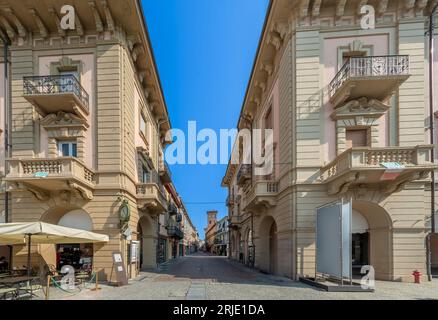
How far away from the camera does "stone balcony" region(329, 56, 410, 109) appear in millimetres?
12656

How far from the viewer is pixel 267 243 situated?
2053 cm

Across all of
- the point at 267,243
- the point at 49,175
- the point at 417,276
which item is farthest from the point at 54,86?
the point at 417,276

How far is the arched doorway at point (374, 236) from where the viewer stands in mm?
13258

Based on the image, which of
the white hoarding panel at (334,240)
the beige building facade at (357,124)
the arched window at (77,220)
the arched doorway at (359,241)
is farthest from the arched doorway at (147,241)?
the arched doorway at (359,241)

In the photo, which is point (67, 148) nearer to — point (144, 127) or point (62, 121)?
point (62, 121)

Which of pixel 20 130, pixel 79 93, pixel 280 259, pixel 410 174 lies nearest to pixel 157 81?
pixel 79 93

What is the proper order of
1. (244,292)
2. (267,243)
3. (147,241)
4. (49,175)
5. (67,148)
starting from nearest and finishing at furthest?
(244,292), (49,175), (67,148), (267,243), (147,241)

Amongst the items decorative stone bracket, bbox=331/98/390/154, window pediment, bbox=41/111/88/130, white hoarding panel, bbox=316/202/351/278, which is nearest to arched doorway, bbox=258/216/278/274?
white hoarding panel, bbox=316/202/351/278

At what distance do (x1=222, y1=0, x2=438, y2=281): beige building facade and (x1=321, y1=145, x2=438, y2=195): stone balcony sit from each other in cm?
7

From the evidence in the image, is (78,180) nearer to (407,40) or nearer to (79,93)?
(79,93)

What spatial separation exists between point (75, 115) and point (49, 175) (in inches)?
138

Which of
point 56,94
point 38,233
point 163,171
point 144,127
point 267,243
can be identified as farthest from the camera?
point 163,171

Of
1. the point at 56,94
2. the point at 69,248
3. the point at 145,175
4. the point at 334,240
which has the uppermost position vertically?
the point at 56,94

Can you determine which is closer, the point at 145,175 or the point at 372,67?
the point at 372,67
